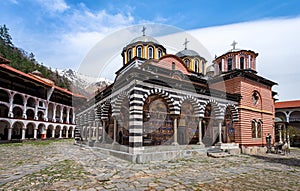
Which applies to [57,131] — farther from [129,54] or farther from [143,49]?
[143,49]

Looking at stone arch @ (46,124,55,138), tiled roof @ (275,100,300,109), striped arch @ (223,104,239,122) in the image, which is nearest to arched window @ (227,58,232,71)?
striped arch @ (223,104,239,122)

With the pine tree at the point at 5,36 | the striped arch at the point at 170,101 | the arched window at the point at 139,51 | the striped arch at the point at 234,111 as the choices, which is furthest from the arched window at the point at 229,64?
the pine tree at the point at 5,36

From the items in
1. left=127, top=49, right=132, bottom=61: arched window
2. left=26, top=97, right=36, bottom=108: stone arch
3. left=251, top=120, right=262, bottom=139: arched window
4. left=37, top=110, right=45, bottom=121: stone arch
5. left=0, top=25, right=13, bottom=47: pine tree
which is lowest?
left=251, top=120, right=262, bottom=139: arched window

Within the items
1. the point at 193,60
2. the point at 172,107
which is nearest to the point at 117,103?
the point at 172,107

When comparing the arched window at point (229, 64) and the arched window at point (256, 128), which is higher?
the arched window at point (229, 64)

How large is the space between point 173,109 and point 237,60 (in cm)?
1069

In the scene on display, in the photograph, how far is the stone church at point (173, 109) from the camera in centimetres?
1086

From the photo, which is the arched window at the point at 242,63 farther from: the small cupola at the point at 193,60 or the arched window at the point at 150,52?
the arched window at the point at 150,52

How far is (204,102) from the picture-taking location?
44.8ft

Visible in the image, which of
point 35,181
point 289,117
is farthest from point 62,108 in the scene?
point 289,117

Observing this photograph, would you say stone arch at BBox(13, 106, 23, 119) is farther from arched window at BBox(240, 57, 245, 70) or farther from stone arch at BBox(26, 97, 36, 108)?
arched window at BBox(240, 57, 245, 70)

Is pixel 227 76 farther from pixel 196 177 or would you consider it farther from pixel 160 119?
pixel 196 177

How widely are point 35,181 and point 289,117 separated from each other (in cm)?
3511

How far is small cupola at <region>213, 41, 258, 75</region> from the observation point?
1938cm
